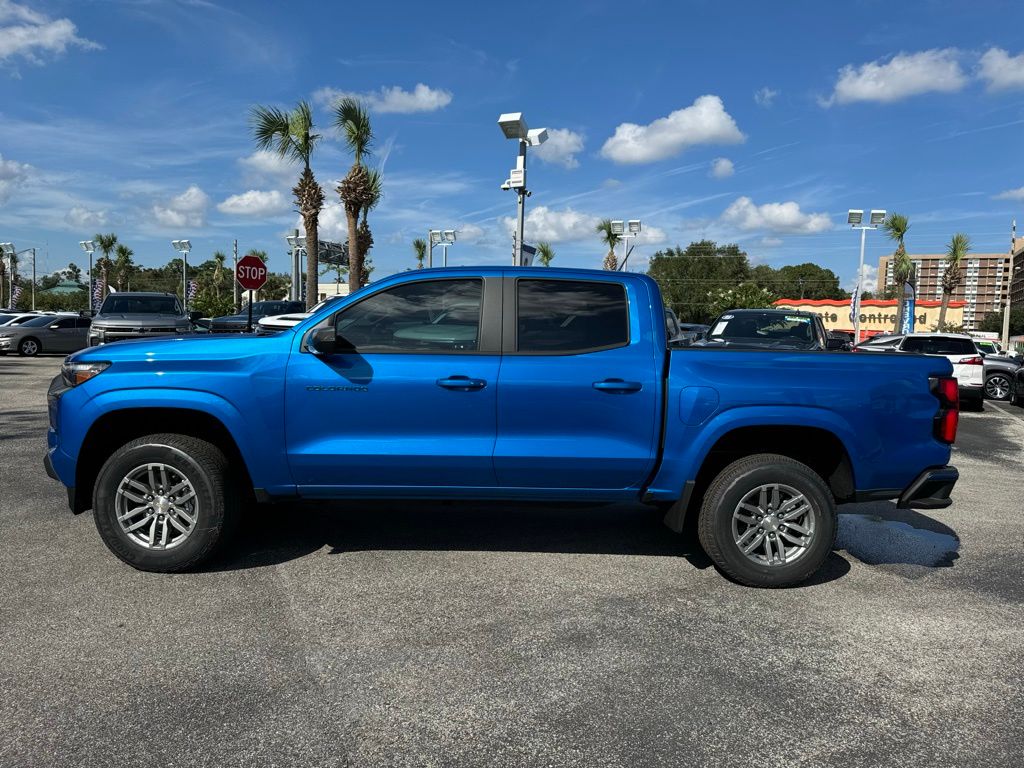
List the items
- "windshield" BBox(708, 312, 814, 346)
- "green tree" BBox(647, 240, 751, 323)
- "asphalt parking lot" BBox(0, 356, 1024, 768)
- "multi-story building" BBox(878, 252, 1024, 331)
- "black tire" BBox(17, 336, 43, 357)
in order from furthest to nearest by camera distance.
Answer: "multi-story building" BBox(878, 252, 1024, 331)
"green tree" BBox(647, 240, 751, 323)
"black tire" BBox(17, 336, 43, 357)
"windshield" BBox(708, 312, 814, 346)
"asphalt parking lot" BBox(0, 356, 1024, 768)

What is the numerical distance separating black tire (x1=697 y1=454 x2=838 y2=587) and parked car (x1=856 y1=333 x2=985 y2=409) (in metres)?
12.1

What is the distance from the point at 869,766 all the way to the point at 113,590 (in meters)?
3.80

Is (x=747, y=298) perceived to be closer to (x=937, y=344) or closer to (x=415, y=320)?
(x=937, y=344)

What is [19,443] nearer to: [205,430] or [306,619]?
[205,430]

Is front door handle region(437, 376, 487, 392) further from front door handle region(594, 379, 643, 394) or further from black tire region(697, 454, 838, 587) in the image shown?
black tire region(697, 454, 838, 587)

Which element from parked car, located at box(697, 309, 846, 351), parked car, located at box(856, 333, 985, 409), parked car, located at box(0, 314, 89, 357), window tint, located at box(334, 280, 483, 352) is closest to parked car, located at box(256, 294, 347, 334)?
window tint, located at box(334, 280, 483, 352)

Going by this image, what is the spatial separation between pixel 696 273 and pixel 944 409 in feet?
319

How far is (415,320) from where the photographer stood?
4422mm

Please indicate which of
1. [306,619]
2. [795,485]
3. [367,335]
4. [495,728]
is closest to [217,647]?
[306,619]

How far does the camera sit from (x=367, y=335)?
173 inches

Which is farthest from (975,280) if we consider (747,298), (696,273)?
(747,298)

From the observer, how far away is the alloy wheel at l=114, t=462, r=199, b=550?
171 inches

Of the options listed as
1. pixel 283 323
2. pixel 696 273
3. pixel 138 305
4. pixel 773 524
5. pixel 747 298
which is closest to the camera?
pixel 773 524

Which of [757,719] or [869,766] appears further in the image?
[757,719]
